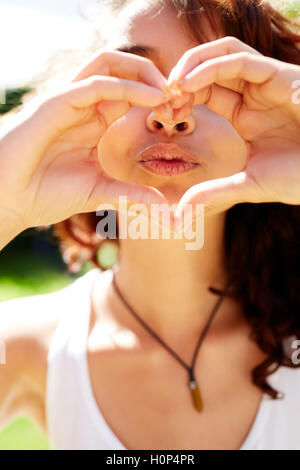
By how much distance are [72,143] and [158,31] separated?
0.40m

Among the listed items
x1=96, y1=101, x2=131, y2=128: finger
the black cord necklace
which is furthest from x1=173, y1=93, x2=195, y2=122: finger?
the black cord necklace

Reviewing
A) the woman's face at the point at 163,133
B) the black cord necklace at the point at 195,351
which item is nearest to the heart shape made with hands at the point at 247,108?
the woman's face at the point at 163,133

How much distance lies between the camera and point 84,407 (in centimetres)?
154

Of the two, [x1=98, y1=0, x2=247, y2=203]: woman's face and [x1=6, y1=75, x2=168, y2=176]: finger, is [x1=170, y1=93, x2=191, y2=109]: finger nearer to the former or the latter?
[x1=6, y1=75, x2=168, y2=176]: finger

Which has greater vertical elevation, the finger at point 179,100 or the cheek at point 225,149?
the finger at point 179,100

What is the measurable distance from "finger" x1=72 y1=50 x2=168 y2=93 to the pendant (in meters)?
0.95

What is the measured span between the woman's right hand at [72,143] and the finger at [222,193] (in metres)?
0.08

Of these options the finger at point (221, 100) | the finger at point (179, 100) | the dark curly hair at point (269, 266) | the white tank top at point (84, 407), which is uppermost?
the finger at point (179, 100)

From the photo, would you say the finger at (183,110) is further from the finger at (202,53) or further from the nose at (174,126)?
the nose at (174,126)

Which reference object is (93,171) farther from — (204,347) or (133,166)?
(204,347)

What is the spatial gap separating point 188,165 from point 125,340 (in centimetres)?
68

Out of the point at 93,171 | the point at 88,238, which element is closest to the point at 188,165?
the point at 93,171

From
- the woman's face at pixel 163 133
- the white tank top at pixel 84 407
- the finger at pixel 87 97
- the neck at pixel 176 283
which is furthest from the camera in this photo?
the neck at pixel 176 283

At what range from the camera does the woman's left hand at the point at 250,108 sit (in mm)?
1070
